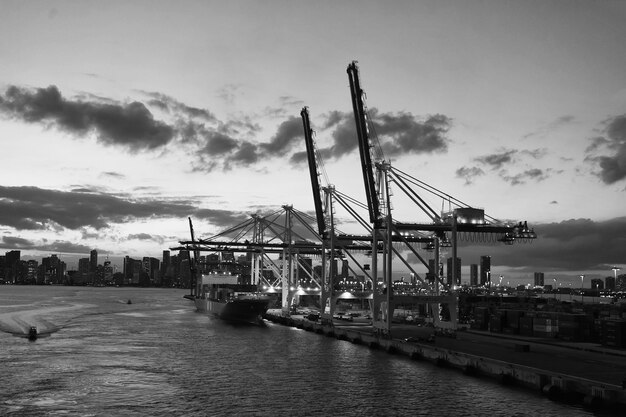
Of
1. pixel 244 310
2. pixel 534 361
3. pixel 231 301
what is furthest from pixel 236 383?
pixel 231 301

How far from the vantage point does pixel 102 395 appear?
39438 mm

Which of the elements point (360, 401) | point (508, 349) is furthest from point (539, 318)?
point (360, 401)

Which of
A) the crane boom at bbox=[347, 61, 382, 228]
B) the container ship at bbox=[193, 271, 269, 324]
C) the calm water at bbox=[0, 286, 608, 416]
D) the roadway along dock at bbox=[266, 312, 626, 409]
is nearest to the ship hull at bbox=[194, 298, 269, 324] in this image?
the container ship at bbox=[193, 271, 269, 324]

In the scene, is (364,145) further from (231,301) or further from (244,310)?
(231,301)

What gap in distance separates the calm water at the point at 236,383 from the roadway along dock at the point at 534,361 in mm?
959

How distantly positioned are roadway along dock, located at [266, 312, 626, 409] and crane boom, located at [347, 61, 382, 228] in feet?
47.0

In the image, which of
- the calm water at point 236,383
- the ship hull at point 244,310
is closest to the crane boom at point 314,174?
the calm water at point 236,383

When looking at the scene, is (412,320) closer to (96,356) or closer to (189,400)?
(96,356)

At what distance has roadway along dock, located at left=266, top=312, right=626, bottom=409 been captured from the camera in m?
33.7

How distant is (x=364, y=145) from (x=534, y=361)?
31.4 metres

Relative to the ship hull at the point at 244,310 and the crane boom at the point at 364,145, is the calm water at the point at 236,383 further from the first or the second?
the ship hull at the point at 244,310

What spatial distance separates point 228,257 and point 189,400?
156088 mm

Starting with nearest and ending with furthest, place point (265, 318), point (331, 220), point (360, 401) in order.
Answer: point (360, 401)
point (331, 220)
point (265, 318)

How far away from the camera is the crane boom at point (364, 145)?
66125 millimetres
